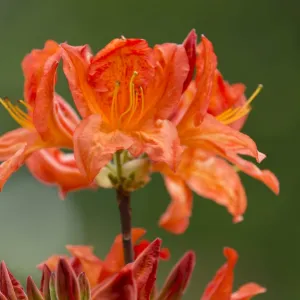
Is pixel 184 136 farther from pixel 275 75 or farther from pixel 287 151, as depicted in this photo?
pixel 275 75

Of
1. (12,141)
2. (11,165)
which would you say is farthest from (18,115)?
(11,165)

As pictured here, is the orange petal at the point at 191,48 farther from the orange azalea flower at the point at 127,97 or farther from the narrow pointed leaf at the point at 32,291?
the narrow pointed leaf at the point at 32,291

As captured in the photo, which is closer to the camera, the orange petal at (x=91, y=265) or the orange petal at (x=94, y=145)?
the orange petal at (x=94, y=145)

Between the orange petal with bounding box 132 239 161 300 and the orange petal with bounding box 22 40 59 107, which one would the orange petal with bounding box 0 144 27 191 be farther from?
the orange petal with bounding box 132 239 161 300

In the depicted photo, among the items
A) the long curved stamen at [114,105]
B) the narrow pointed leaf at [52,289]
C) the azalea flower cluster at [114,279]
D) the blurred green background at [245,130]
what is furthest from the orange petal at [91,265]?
the blurred green background at [245,130]

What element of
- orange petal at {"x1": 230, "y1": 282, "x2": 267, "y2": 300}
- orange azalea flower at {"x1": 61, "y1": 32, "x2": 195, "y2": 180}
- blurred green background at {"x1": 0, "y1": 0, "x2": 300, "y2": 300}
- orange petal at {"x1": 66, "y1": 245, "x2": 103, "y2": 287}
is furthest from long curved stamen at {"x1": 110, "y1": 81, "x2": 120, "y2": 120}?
blurred green background at {"x1": 0, "y1": 0, "x2": 300, "y2": 300}

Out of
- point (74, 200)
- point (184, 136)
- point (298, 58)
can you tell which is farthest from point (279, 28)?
point (184, 136)
